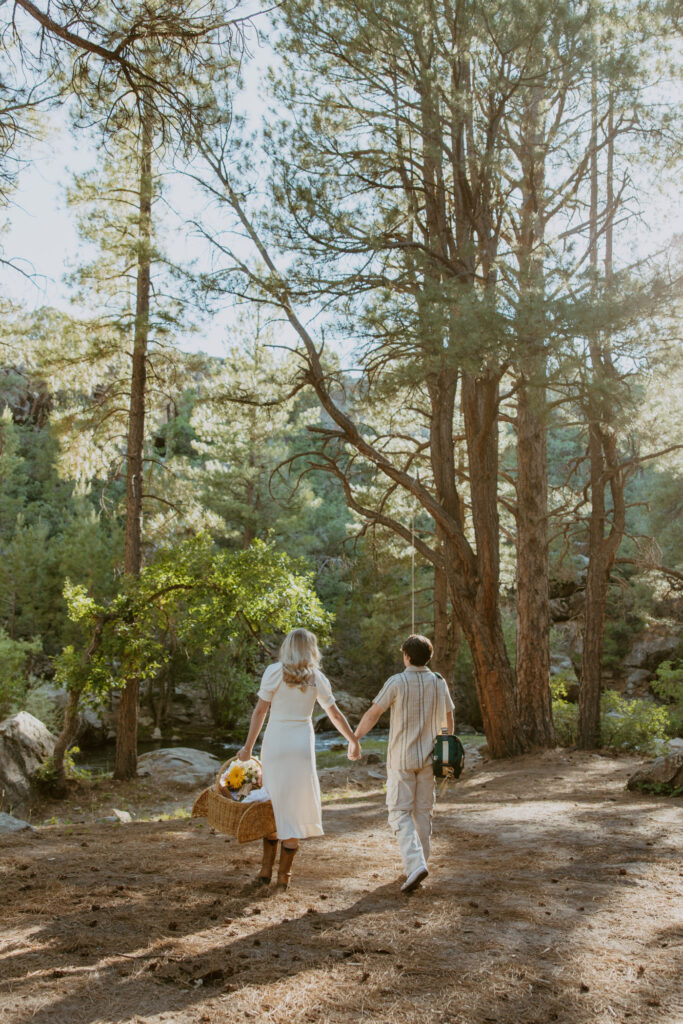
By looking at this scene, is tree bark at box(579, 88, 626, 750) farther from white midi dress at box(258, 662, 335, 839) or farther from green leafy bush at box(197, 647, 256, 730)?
green leafy bush at box(197, 647, 256, 730)

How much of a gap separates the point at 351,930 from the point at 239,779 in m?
1.17

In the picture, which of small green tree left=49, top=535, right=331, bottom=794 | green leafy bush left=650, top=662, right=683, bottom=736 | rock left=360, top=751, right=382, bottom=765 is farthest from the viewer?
green leafy bush left=650, top=662, right=683, bottom=736

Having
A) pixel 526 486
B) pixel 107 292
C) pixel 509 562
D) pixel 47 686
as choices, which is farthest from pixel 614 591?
pixel 107 292

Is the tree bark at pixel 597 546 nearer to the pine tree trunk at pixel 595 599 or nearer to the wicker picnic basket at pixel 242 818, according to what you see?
the pine tree trunk at pixel 595 599

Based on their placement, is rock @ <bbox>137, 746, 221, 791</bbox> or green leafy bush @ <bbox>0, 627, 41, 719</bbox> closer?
rock @ <bbox>137, 746, 221, 791</bbox>

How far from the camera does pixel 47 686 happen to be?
1822cm

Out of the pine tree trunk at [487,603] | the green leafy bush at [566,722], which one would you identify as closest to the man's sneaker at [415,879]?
the pine tree trunk at [487,603]

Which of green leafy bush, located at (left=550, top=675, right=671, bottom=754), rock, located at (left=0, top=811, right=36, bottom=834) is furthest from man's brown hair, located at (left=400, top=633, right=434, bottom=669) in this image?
green leafy bush, located at (left=550, top=675, right=671, bottom=754)

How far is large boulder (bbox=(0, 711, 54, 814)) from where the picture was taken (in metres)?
9.76

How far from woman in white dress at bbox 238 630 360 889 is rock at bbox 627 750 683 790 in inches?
180

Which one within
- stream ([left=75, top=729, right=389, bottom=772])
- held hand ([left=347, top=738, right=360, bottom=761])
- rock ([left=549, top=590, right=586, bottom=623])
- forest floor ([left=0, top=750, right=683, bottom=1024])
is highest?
rock ([left=549, top=590, right=586, bottom=623])

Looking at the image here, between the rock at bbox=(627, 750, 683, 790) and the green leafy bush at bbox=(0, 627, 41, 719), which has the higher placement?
the green leafy bush at bbox=(0, 627, 41, 719)

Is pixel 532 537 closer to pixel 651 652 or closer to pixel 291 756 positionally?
pixel 291 756

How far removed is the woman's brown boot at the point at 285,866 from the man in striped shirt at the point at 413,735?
541 millimetres
